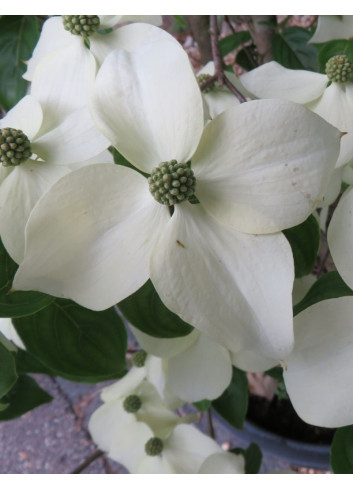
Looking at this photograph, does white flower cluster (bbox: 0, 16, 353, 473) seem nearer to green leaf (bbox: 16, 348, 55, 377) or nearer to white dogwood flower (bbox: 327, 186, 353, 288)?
white dogwood flower (bbox: 327, 186, 353, 288)

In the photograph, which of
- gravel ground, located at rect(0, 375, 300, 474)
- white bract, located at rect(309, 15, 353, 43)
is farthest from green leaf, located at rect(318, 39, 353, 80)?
gravel ground, located at rect(0, 375, 300, 474)

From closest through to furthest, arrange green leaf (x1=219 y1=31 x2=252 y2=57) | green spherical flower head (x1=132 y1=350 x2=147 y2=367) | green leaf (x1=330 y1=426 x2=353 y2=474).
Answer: green leaf (x1=330 y1=426 x2=353 y2=474)
green spherical flower head (x1=132 y1=350 x2=147 y2=367)
green leaf (x1=219 y1=31 x2=252 y2=57)

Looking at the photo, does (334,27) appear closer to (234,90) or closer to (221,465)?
(234,90)

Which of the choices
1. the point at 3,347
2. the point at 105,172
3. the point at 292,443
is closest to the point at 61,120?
the point at 105,172

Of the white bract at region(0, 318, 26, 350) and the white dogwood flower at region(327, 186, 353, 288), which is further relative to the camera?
the white bract at region(0, 318, 26, 350)

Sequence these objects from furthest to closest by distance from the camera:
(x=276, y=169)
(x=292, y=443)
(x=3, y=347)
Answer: (x=292, y=443) → (x=3, y=347) → (x=276, y=169)

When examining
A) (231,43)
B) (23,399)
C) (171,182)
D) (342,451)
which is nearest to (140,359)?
(23,399)

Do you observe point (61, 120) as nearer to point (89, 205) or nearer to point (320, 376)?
point (89, 205)
